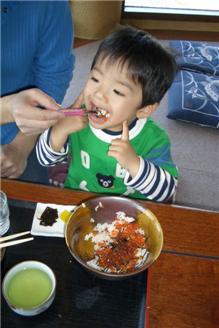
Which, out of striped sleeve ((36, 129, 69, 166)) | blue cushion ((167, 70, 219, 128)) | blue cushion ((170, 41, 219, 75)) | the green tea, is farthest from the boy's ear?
blue cushion ((170, 41, 219, 75))

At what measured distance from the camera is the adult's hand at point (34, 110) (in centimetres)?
101

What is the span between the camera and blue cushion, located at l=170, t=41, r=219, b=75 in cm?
260

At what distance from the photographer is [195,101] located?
7.54 ft

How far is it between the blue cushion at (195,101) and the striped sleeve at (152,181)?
1184mm

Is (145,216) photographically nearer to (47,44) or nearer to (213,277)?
(213,277)

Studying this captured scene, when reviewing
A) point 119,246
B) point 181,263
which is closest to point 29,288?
point 119,246

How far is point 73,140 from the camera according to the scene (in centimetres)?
128

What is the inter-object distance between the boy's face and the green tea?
0.50 meters

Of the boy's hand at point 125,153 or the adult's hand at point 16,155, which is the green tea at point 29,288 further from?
the adult's hand at point 16,155

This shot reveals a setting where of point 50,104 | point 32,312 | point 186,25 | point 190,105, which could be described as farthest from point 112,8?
point 32,312

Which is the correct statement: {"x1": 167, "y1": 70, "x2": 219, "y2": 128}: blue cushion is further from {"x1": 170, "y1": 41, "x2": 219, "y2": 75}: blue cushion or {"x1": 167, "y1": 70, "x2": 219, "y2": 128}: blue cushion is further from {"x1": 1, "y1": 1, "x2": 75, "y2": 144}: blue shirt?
{"x1": 1, "y1": 1, "x2": 75, "y2": 144}: blue shirt

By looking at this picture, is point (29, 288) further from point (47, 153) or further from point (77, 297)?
point (47, 153)

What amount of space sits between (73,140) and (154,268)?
0.57 metres

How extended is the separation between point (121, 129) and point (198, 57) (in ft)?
5.64
